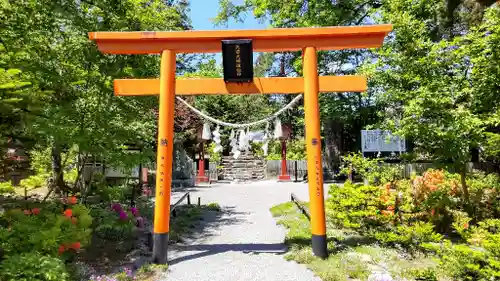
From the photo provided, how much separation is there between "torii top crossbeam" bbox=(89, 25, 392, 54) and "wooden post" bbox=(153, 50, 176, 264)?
0.32 m

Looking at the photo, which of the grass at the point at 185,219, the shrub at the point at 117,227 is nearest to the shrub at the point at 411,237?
the grass at the point at 185,219

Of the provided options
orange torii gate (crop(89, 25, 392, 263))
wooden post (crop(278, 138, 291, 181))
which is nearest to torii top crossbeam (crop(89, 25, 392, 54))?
orange torii gate (crop(89, 25, 392, 263))

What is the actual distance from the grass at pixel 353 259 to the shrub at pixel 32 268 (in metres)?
3.62

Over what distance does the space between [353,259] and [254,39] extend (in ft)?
14.4

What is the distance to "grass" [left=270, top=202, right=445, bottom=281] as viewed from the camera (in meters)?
5.12

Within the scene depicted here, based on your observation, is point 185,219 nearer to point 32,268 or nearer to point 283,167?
point 32,268

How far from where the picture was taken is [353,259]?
5832 mm

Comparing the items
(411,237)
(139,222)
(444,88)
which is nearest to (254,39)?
(444,88)

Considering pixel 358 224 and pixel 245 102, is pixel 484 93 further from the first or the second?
pixel 245 102

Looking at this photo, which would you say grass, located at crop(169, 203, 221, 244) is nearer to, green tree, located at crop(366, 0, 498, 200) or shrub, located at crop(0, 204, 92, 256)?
shrub, located at crop(0, 204, 92, 256)

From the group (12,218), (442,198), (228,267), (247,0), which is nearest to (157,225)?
(228,267)

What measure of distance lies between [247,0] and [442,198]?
1676 centimetres

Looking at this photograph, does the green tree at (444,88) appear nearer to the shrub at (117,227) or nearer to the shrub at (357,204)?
the shrub at (357,204)

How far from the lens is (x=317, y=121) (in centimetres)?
632
